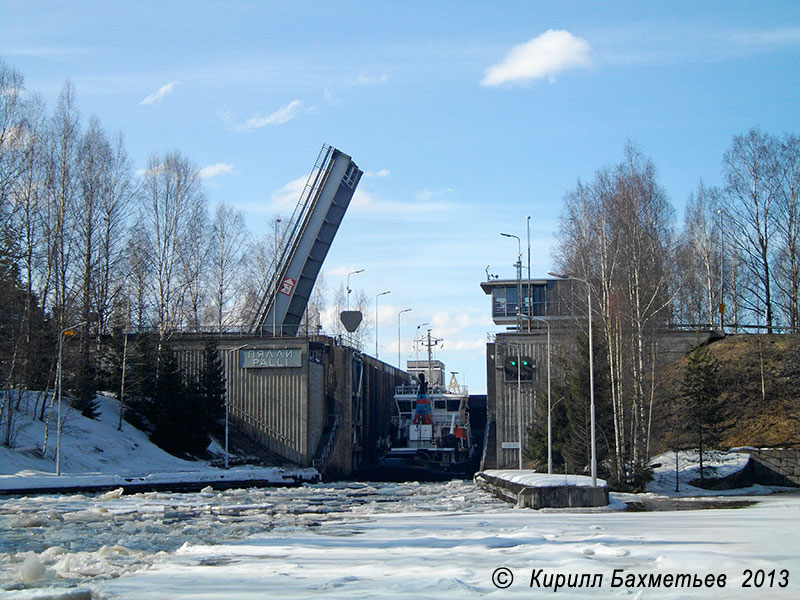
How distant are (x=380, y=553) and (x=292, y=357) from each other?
101ft

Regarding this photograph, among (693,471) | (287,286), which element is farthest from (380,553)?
(287,286)

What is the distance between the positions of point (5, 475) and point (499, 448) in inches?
936

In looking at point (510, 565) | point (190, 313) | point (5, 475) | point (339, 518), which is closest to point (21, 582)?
point (510, 565)

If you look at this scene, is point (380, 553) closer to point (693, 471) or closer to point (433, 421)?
point (693, 471)

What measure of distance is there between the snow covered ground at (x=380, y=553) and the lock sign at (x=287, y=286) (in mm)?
19204

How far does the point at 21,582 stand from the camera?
9.73 m

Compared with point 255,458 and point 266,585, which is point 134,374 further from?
point 266,585

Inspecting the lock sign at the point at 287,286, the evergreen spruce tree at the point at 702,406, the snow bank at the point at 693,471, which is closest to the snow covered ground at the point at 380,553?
the snow bank at the point at 693,471

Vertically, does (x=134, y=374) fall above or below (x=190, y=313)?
below

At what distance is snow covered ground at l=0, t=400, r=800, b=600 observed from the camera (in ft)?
26.2

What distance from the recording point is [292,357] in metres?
41.2

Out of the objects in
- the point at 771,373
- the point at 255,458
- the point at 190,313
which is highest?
the point at 190,313

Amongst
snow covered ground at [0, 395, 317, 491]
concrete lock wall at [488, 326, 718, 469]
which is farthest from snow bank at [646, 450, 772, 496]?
snow covered ground at [0, 395, 317, 491]

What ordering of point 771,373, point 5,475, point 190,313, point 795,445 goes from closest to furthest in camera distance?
1. point 5,475
2. point 795,445
3. point 771,373
4. point 190,313
